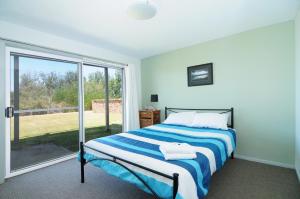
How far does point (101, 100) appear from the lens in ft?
14.0

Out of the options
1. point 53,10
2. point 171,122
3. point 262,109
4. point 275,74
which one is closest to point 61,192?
point 171,122

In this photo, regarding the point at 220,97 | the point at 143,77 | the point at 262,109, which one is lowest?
the point at 262,109

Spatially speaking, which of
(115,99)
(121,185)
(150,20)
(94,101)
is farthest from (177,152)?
(115,99)

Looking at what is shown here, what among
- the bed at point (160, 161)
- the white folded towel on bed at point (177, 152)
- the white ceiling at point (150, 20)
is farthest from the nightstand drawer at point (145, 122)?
the white folded towel on bed at point (177, 152)

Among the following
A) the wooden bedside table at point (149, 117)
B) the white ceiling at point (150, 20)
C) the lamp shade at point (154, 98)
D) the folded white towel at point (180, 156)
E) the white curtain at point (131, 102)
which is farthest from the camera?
the lamp shade at point (154, 98)

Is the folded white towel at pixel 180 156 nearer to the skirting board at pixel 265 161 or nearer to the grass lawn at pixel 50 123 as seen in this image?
the skirting board at pixel 265 161

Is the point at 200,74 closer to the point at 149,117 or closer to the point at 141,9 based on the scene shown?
the point at 149,117

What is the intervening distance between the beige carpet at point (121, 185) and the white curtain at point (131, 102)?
1728 millimetres

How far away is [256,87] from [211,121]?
1059 millimetres

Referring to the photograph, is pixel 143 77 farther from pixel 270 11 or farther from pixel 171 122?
pixel 270 11

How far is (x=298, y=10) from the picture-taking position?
2357 millimetres

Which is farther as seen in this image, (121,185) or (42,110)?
(42,110)

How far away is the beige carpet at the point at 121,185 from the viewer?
205 cm

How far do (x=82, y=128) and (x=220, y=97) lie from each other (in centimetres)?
314
